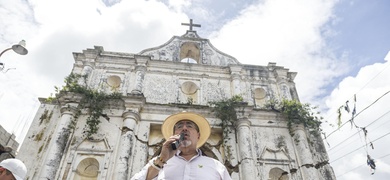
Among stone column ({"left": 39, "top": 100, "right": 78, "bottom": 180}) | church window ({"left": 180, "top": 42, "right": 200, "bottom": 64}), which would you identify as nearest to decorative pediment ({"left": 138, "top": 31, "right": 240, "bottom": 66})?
church window ({"left": 180, "top": 42, "right": 200, "bottom": 64})

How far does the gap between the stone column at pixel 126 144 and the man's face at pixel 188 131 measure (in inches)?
226

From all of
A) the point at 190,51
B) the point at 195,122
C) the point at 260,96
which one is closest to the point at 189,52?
the point at 190,51

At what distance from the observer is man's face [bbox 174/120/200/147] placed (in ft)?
9.82

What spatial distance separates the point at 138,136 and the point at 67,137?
7.91 feet

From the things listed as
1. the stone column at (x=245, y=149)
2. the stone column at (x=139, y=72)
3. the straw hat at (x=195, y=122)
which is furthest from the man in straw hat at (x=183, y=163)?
the stone column at (x=139, y=72)

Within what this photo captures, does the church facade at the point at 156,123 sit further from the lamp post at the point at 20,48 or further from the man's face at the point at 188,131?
the man's face at the point at 188,131

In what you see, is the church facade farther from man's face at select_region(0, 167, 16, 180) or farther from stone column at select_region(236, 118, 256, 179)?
man's face at select_region(0, 167, 16, 180)

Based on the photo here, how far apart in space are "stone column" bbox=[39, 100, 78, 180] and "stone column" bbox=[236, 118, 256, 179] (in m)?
6.11

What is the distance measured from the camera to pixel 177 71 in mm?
11891

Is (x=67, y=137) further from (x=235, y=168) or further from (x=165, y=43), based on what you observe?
(x=165, y=43)

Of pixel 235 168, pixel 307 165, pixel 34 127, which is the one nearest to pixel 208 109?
pixel 235 168

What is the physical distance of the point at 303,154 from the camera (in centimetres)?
930

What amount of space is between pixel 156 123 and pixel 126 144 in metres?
1.44

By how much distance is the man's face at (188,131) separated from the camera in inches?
118
